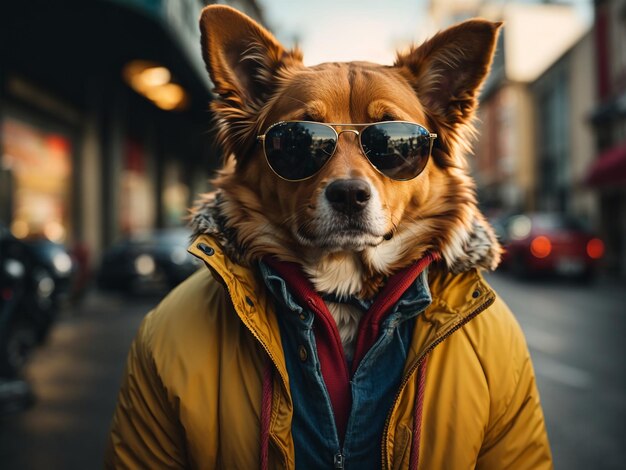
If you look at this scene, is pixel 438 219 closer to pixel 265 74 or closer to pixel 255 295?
pixel 255 295

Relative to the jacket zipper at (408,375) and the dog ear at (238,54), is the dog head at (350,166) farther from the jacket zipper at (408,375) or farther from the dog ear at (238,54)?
the jacket zipper at (408,375)

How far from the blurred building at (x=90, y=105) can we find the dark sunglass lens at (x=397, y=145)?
5.19 m

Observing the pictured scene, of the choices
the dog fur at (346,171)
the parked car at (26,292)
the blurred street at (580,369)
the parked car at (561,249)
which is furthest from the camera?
the parked car at (561,249)

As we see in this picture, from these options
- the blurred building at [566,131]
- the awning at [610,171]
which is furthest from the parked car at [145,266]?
the blurred building at [566,131]

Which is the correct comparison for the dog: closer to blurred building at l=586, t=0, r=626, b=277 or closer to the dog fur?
the dog fur

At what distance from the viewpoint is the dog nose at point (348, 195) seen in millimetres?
1932

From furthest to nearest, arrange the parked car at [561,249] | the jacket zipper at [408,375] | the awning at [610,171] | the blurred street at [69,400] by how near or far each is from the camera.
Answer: the awning at [610,171], the parked car at [561,249], the blurred street at [69,400], the jacket zipper at [408,375]

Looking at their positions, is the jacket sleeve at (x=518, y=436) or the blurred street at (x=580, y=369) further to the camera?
the blurred street at (x=580, y=369)

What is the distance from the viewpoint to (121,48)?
449 inches

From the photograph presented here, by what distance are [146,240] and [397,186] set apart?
426 inches

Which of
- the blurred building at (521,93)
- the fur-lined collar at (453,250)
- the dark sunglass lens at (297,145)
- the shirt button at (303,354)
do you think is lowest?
the shirt button at (303,354)

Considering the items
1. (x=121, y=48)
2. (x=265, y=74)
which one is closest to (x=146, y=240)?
(x=121, y=48)

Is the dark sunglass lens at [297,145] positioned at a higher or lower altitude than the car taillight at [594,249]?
higher

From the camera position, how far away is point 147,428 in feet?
5.98
